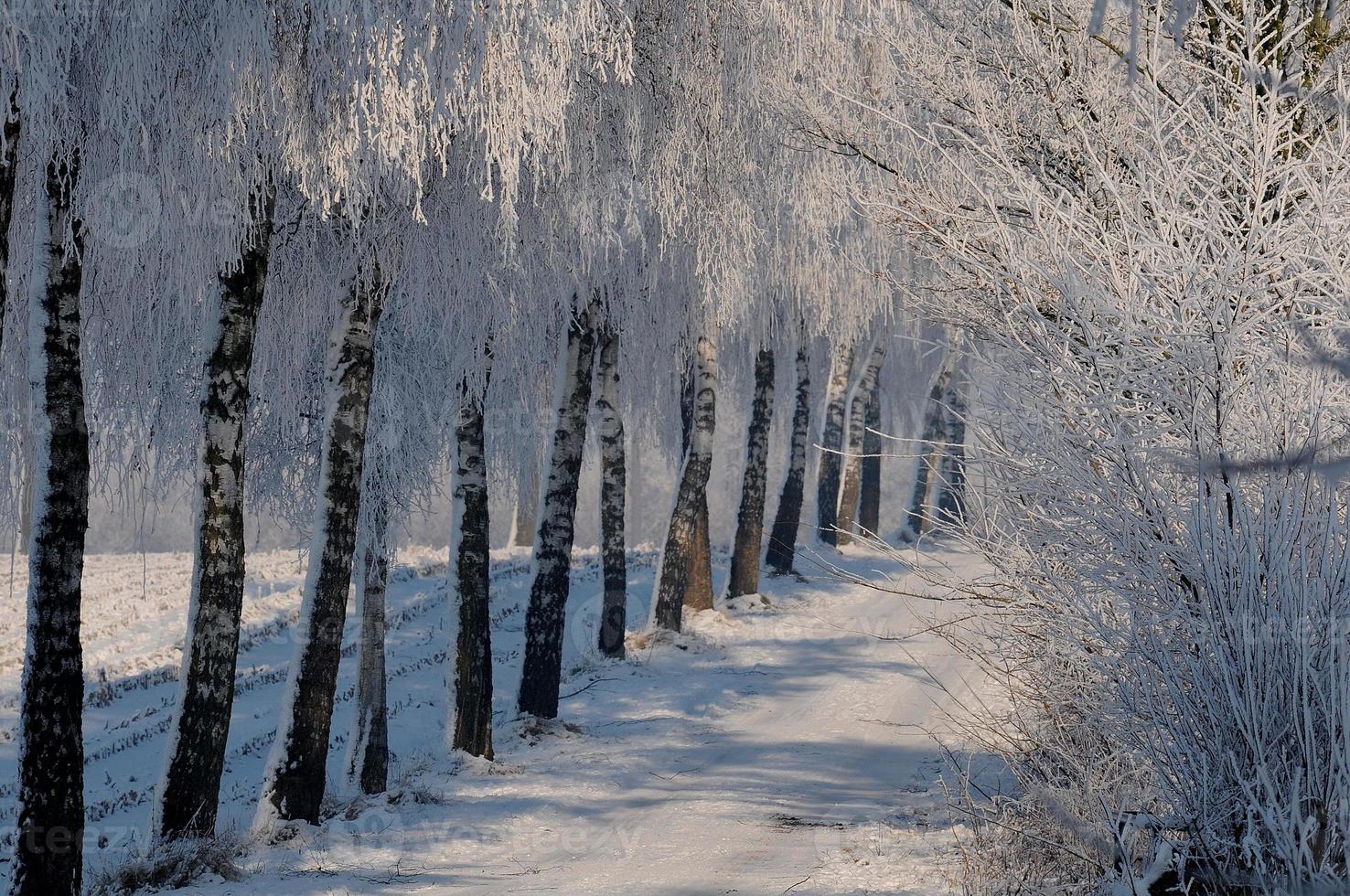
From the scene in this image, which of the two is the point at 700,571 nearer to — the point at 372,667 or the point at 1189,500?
the point at 372,667

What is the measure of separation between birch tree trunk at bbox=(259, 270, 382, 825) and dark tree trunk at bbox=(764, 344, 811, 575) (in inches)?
481

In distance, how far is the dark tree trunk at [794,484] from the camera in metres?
21.9

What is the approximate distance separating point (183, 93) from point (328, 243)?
2.93m

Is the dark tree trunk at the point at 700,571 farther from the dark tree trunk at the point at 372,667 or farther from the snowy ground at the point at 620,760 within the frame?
the dark tree trunk at the point at 372,667

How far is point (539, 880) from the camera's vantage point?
320 inches

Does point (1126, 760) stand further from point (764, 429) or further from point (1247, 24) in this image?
point (764, 429)

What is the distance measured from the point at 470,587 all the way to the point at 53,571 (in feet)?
18.4

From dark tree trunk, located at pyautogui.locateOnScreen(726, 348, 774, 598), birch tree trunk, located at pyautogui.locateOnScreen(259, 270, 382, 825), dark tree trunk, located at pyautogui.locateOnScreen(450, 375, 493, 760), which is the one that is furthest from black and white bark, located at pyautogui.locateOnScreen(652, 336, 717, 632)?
birch tree trunk, located at pyautogui.locateOnScreen(259, 270, 382, 825)

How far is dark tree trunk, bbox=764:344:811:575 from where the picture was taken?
71.9 ft

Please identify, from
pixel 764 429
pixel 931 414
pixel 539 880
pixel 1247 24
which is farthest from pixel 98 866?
pixel 931 414

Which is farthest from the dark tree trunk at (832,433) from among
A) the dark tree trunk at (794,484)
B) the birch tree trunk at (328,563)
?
the birch tree trunk at (328,563)

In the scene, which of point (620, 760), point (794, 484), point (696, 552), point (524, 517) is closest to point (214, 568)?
point (620, 760)

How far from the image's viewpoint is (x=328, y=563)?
940 cm

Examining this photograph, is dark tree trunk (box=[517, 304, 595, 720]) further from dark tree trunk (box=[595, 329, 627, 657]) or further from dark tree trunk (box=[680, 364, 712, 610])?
A: dark tree trunk (box=[680, 364, 712, 610])
